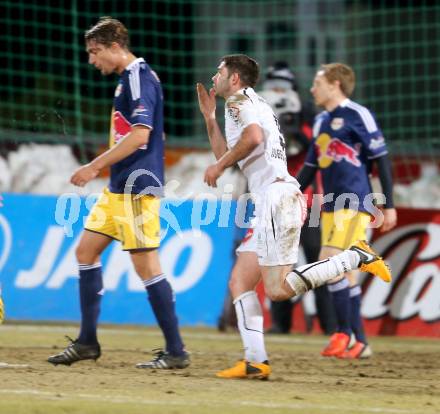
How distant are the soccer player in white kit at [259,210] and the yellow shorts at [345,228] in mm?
1768

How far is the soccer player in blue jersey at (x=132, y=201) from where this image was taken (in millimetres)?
7145

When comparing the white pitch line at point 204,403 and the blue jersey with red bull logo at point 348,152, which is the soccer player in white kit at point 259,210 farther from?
the blue jersey with red bull logo at point 348,152

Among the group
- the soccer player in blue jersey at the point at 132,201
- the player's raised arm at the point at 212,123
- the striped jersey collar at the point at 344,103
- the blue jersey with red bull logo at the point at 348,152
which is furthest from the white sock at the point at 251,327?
the striped jersey collar at the point at 344,103

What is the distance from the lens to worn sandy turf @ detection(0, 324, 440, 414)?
548 centimetres

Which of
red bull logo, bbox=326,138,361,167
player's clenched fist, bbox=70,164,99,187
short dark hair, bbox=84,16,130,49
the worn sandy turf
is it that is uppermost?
short dark hair, bbox=84,16,130,49

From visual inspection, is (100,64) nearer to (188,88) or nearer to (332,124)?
(332,124)

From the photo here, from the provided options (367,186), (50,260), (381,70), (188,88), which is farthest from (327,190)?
(381,70)

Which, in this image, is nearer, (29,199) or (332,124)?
(332,124)

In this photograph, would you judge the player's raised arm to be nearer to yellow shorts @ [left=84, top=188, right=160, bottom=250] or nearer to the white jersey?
the white jersey

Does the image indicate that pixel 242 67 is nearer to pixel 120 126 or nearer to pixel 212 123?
pixel 212 123

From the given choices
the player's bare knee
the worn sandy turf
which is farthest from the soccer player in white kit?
the player's bare knee

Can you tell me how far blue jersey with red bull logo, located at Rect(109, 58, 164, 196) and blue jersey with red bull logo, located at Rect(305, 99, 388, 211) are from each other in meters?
1.91

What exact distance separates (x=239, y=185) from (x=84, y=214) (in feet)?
5.03

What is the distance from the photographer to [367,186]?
29.1ft
